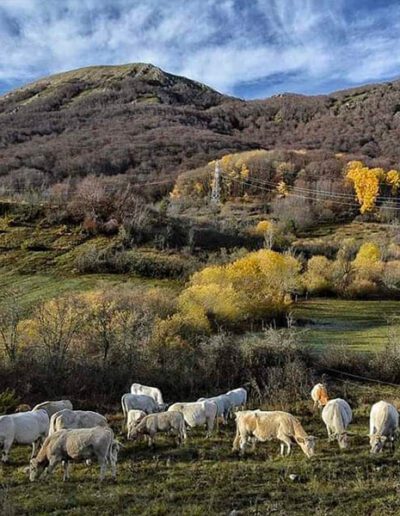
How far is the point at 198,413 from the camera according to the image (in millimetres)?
18016

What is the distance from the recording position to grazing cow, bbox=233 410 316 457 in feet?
49.7

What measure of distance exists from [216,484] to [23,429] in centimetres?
574

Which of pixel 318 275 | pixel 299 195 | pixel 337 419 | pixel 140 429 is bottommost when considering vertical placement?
pixel 318 275

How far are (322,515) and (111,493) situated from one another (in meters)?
4.62

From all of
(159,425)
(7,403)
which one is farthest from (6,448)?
(7,403)

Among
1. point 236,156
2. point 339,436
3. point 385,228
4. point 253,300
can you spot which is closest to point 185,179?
point 236,156

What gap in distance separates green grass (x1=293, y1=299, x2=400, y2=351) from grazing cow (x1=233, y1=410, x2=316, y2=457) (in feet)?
83.4

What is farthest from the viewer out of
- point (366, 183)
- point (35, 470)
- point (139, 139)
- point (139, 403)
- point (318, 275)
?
point (139, 139)

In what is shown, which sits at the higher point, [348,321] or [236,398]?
[236,398]

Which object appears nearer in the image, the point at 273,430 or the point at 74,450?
the point at 74,450

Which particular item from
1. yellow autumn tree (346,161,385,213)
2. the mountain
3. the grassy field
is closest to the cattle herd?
the grassy field

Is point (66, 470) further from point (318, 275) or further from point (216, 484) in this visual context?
point (318, 275)

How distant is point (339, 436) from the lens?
16.6 meters

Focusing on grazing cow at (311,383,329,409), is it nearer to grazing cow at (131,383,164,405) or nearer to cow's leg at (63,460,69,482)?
grazing cow at (131,383,164,405)
